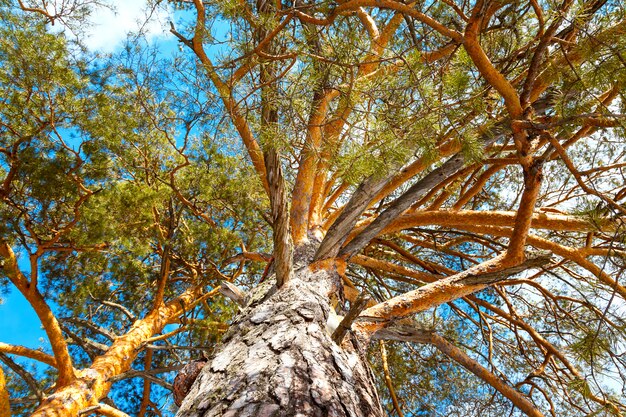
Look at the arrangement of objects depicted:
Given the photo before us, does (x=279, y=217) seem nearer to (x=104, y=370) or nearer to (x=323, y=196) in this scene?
(x=323, y=196)

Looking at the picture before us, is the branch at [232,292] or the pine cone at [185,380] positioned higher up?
the branch at [232,292]

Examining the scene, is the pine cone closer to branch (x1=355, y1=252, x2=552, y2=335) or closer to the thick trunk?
the thick trunk

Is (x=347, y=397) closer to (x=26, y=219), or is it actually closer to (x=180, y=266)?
(x=26, y=219)

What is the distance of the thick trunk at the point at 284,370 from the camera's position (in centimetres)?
102

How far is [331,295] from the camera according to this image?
2346 mm

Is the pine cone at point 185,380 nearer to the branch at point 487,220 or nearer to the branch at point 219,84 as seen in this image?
the branch at point 219,84

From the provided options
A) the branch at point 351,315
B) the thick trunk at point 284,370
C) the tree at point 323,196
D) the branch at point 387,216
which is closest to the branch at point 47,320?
the tree at point 323,196

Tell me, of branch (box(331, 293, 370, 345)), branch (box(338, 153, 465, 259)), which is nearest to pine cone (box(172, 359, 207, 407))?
branch (box(331, 293, 370, 345))

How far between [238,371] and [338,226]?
1.42 m

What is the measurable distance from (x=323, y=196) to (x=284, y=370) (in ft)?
7.92

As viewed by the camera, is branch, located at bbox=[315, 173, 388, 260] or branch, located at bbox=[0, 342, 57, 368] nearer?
branch, located at bbox=[315, 173, 388, 260]

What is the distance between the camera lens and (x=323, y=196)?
11.6 ft

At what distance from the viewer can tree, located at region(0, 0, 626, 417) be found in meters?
1.65

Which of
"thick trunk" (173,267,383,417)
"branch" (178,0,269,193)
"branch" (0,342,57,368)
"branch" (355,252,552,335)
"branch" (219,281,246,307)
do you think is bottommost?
"thick trunk" (173,267,383,417)
